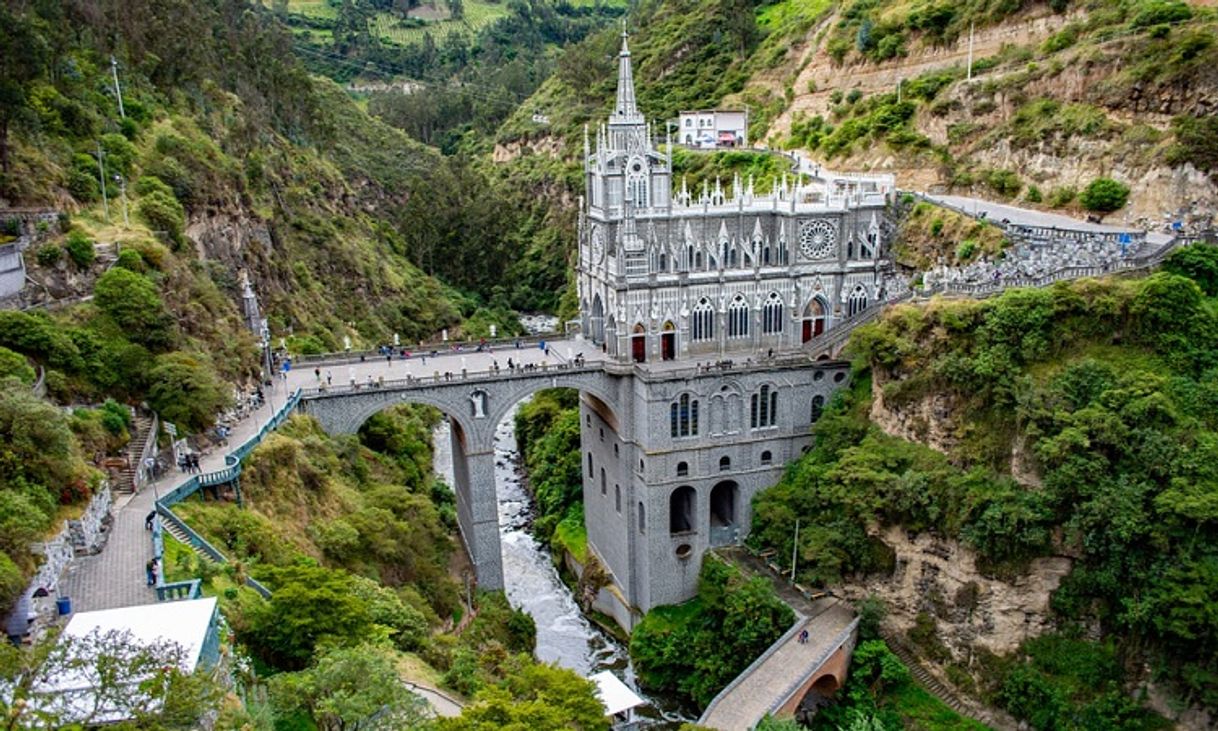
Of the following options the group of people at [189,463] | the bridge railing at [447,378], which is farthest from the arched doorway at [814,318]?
the group of people at [189,463]

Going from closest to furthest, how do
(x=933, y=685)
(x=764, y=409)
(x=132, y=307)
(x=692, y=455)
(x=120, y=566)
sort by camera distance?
(x=120, y=566) < (x=933, y=685) < (x=132, y=307) < (x=692, y=455) < (x=764, y=409)

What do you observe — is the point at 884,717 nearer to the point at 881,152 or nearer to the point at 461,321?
the point at 881,152

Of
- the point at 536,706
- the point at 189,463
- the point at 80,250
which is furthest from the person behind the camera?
the point at 80,250

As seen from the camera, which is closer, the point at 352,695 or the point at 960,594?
the point at 352,695

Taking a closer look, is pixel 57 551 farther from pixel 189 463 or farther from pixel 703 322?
pixel 703 322

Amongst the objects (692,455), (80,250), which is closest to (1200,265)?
(692,455)

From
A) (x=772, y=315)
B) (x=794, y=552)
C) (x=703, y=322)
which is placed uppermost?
(x=772, y=315)

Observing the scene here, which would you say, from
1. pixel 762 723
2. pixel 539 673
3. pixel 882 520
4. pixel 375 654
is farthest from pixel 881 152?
pixel 375 654

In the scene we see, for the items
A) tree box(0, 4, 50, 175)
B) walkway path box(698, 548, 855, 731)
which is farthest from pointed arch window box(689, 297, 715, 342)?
tree box(0, 4, 50, 175)
